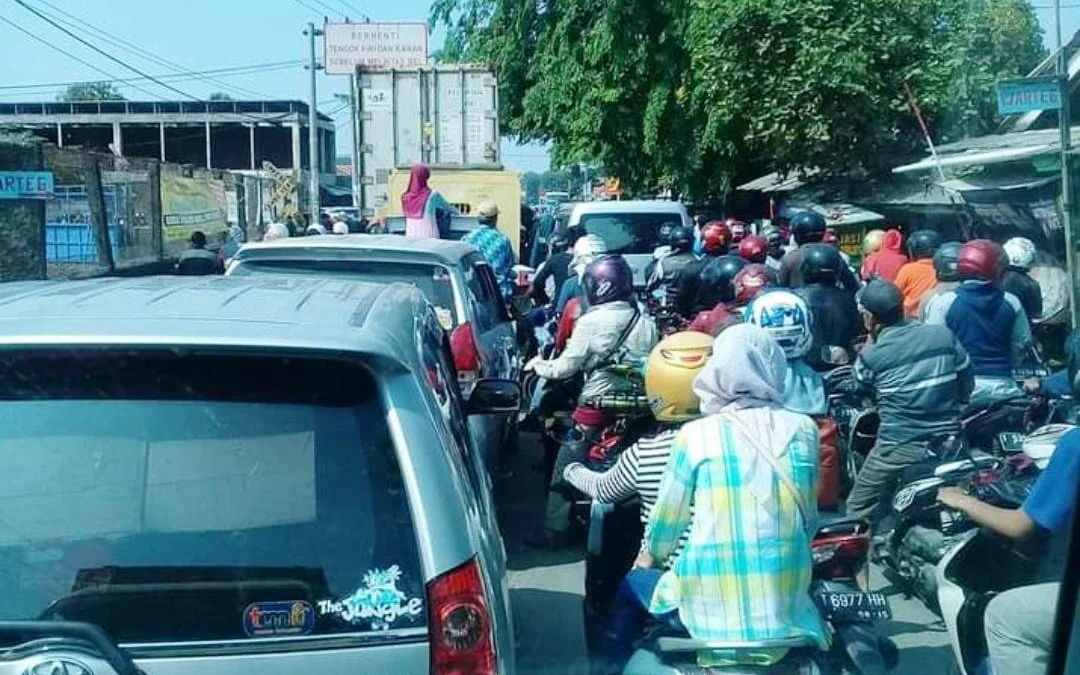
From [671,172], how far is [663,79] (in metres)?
1.68

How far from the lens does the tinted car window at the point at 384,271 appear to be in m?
7.92

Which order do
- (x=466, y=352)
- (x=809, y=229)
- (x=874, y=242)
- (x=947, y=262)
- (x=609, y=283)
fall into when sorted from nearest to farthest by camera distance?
(x=466, y=352)
(x=609, y=283)
(x=947, y=262)
(x=809, y=229)
(x=874, y=242)

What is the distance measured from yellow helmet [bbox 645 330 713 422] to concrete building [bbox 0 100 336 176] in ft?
96.5

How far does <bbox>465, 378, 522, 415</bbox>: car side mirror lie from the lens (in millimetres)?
5258

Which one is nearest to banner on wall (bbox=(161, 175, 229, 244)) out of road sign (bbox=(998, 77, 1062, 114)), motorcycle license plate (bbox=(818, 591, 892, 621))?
road sign (bbox=(998, 77, 1062, 114))

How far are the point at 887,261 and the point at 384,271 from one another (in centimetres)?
503

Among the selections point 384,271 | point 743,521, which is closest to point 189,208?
point 384,271

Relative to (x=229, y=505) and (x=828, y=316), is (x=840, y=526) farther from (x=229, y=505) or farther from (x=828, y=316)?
(x=828, y=316)

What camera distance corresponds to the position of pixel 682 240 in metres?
13.2

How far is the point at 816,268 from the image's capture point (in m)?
9.19

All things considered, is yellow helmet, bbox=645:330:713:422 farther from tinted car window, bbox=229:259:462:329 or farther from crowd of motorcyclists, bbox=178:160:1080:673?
tinted car window, bbox=229:259:462:329

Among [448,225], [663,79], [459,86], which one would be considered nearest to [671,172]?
A: [663,79]

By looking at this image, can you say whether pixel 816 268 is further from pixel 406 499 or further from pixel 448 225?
pixel 406 499

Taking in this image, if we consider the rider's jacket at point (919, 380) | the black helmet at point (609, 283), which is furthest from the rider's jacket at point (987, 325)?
the black helmet at point (609, 283)
